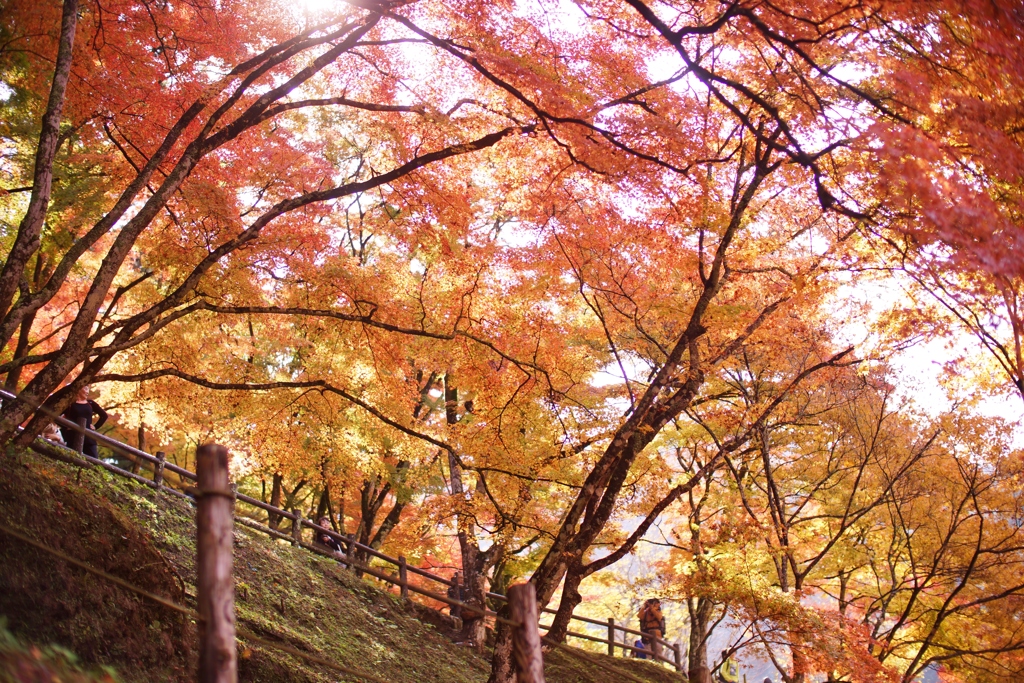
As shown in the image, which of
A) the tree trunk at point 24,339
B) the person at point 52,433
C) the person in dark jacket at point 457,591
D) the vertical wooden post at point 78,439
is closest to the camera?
the vertical wooden post at point 78,439

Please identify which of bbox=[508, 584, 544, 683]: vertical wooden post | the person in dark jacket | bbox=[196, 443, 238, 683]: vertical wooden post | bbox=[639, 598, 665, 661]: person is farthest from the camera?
bbox=[639, 598, 665, 661]: person

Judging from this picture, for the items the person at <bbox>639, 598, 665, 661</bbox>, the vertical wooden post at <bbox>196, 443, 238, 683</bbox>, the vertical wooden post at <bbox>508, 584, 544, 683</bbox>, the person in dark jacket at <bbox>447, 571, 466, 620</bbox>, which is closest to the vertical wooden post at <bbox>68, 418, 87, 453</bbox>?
the person in dark jacket at <bbox>447, 571, 466, 620</bbox>

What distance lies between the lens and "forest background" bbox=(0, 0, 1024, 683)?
6.44 metres

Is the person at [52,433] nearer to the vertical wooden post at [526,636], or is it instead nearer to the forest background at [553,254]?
the forest background at [553,254]

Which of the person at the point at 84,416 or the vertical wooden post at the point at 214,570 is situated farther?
the person at the point at 84,416

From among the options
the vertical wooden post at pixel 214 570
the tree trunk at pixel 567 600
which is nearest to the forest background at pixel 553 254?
the tree trunk at pixel 567 600

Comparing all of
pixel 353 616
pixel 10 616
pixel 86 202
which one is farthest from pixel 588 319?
pixel 10 616

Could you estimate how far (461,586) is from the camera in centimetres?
1489

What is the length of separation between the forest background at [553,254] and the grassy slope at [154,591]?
3.44ft

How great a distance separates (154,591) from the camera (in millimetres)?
6590

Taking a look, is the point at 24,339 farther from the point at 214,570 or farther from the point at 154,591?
the point at 214,570

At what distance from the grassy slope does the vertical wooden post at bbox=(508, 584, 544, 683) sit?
3.50 m

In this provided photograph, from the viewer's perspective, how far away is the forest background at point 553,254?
21.1ft

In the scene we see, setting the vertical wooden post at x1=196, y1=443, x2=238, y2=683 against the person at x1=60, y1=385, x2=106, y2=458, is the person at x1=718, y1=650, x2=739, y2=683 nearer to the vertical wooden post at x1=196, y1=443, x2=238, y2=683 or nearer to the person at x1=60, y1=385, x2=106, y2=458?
the person at x1=60, y1=385, x2=106, y2=458
